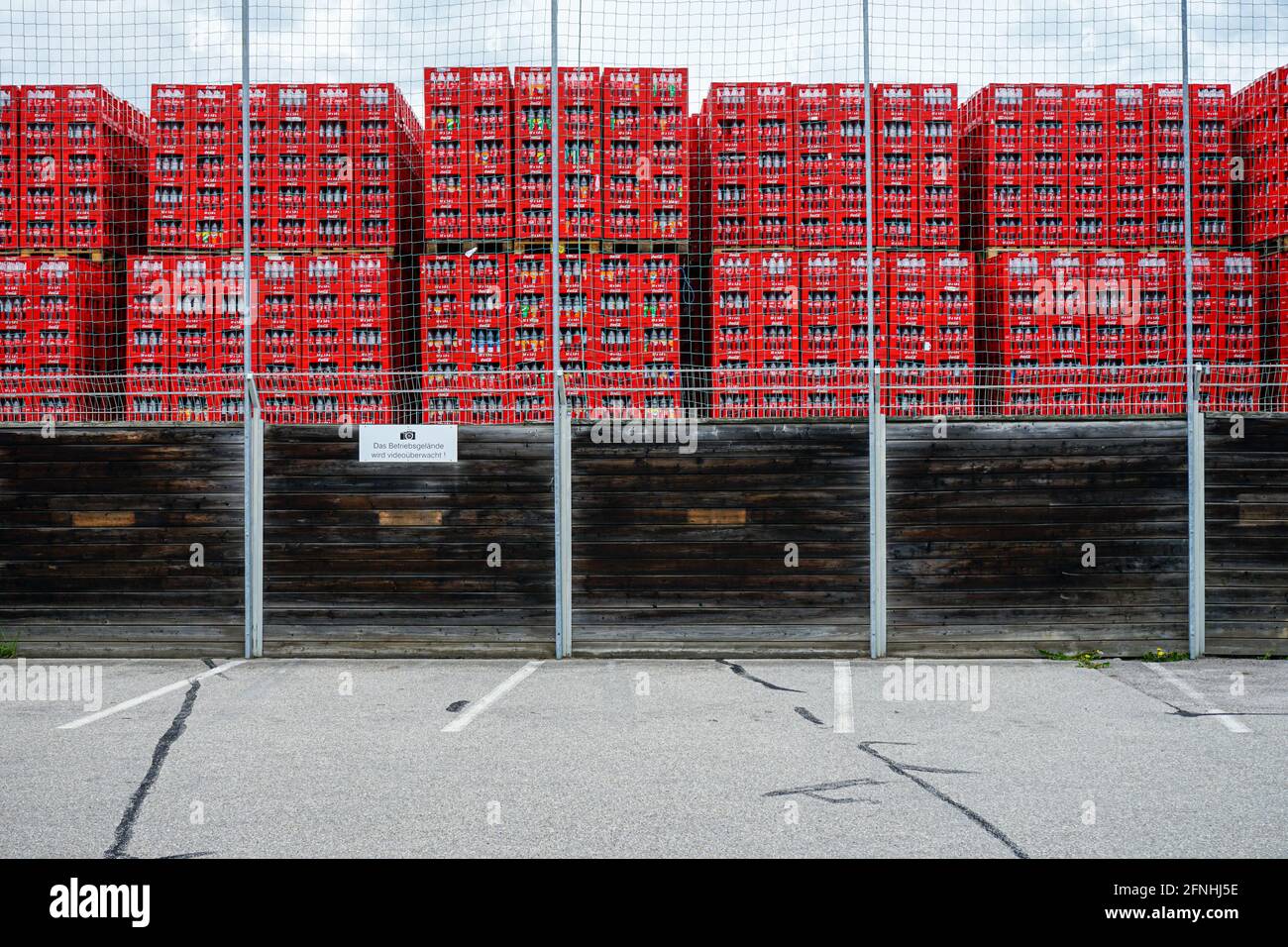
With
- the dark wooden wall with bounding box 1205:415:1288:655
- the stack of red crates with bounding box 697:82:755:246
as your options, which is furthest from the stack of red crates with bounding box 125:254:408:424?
the dark wooden wall with bounding box 1205:415:1288:655

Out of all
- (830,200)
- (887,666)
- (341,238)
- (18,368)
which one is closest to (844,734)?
(887,666)

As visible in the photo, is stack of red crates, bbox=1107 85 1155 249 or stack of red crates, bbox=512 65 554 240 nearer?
stack of red crates, bbox=512 65 554 240

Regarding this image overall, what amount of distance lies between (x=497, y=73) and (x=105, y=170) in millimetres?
4346

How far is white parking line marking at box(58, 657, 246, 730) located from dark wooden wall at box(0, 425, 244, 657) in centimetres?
51

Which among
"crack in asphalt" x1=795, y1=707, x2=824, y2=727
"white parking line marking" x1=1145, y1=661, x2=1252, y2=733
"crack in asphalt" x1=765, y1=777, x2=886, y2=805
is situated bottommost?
"crack in asphalt" x1=795, y1=707, x2=824, y2=727

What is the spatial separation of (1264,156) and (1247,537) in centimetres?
409

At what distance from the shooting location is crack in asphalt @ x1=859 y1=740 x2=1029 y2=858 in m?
5.21

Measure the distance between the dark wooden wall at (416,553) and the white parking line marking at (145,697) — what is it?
22.2 inches

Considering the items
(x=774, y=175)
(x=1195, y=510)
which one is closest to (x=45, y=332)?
(x=774, y=175)

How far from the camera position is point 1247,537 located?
10.5 meters

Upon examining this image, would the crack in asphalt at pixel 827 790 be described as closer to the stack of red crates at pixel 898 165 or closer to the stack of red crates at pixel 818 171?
the stack of red crates at pixel 818 171
